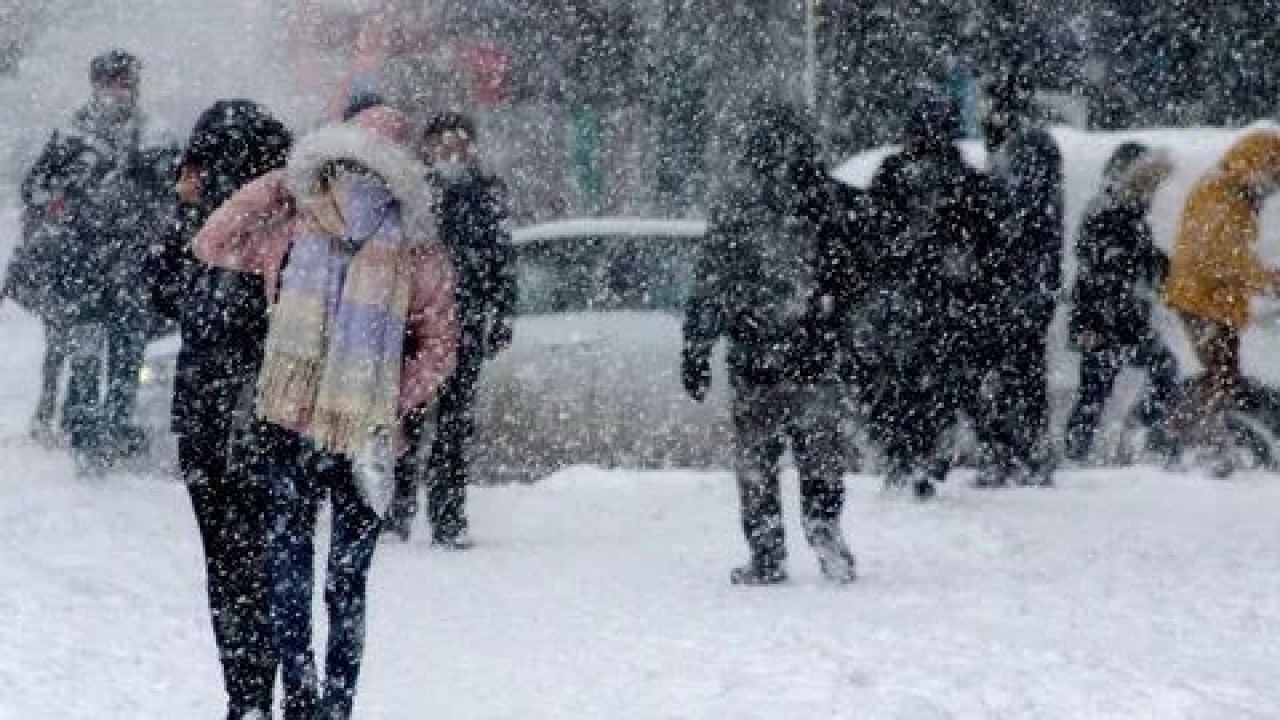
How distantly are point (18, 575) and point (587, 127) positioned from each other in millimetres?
16173

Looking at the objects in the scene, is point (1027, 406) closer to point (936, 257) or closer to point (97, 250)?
point (936, 257)

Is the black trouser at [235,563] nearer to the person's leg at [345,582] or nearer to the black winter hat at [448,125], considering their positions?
the person's leg at [345,582]

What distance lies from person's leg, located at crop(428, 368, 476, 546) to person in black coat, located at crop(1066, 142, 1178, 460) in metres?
3.82

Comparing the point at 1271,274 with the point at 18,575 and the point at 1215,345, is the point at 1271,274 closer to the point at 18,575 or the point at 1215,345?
the point at 1215,345

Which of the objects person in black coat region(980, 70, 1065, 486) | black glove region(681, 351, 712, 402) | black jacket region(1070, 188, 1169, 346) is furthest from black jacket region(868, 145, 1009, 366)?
black glove region(681, 351, 712, 402)

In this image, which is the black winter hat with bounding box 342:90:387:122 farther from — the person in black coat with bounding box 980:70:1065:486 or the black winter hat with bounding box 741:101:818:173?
the person in black coat with bounding box 980:70:1065:486

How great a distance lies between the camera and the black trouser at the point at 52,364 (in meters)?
12.7

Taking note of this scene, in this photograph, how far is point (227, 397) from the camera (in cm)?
607

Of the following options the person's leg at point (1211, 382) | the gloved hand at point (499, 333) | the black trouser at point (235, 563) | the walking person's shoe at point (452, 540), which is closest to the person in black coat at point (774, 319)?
the gloved hand at point (499, 333)

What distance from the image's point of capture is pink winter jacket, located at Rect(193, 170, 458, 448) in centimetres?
588

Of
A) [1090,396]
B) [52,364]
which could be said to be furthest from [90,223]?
[1090,396]

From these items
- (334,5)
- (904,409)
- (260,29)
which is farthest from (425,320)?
(260,29)

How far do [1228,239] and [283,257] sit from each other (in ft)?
23.1

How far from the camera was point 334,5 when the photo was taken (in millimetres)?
26203
